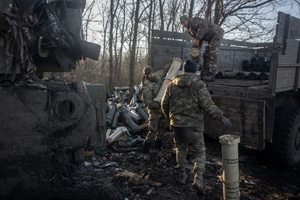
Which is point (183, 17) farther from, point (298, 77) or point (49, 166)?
point (49, 166)

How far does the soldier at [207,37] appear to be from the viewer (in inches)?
215

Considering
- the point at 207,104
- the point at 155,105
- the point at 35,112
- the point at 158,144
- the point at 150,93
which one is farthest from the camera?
the point at 158,144

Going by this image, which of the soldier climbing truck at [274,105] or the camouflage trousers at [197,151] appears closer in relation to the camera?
the camouflage trousers at [197,151]

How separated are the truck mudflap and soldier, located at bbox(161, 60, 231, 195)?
27.2 inches

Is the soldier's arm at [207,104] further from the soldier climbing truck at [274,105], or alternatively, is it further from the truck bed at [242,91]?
the truck bed at [242,91]

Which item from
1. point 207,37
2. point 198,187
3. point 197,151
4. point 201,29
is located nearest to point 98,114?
point 197,151

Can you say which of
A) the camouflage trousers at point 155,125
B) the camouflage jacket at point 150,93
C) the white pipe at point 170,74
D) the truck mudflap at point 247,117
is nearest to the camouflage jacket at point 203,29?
the white pipe at point 170,74

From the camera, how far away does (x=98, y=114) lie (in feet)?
15.7

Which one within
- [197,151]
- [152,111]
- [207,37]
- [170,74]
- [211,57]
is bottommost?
[197,151]

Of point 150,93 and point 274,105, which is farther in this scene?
point 150,93

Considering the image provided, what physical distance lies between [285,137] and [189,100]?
77.6 inches

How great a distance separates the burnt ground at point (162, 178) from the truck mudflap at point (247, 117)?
0.71 m

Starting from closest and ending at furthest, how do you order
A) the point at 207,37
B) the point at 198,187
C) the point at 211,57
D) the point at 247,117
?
the point at 198,187
the point at 247,117
the point at 211,57
the point at 207,37

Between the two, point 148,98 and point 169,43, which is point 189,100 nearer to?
point 148,98
